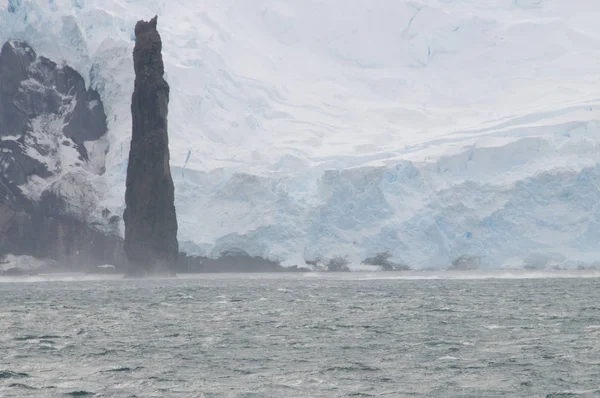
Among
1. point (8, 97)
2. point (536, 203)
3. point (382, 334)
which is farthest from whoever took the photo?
point (8, 97)

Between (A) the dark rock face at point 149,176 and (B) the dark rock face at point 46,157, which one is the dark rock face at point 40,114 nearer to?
(B) the dark rock face at point 46,157

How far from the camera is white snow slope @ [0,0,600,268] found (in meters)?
89.7

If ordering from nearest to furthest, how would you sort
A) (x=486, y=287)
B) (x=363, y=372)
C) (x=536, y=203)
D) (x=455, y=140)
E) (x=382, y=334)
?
(x=363, y=372) → (x=382, y=334) → (x=486, y=287) → (x=536, y=203) → (x=455, y=140)

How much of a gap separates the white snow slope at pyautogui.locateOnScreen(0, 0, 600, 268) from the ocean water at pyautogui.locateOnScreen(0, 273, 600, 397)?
99.4ft

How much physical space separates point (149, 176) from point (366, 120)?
107ft

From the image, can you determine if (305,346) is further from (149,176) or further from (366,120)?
Result: (366,120)

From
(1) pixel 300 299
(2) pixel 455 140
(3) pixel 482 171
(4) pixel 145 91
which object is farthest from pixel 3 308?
(2) pixel 455 140

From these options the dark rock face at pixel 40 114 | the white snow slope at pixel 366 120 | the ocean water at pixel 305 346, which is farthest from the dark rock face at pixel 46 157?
the ocean water at pixel 305 346

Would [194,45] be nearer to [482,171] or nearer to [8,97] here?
[8,97]

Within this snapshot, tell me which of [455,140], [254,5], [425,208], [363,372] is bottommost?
[363,372]

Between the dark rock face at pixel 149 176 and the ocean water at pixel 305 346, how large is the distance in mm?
30769

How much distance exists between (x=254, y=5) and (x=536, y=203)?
54478 millimetres

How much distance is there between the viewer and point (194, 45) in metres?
113

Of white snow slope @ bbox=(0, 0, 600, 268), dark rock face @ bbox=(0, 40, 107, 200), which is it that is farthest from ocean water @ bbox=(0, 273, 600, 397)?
dark rock face @ bbox=(0, 40, 107, 200)
